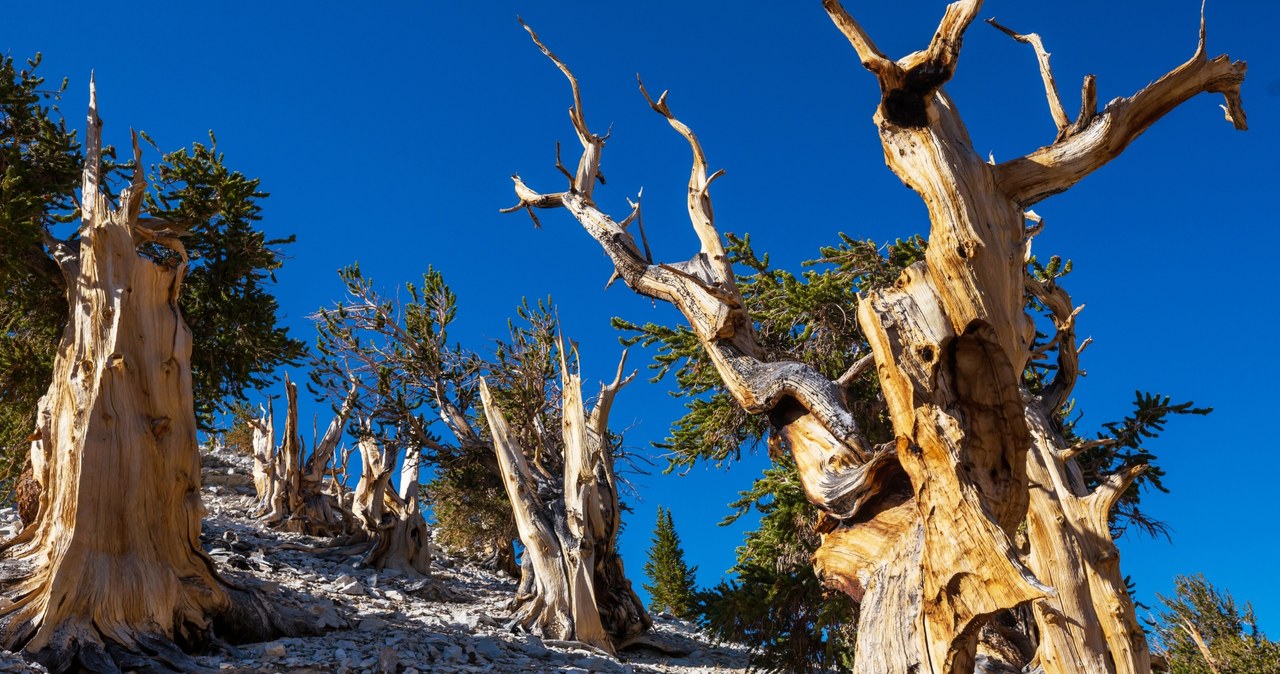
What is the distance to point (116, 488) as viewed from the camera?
682 cm

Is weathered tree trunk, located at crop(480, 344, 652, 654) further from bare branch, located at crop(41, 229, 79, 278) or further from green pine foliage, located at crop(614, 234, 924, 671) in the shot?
bare branch, located at crop(41, 229, 79, 278)

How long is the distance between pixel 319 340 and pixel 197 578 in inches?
246

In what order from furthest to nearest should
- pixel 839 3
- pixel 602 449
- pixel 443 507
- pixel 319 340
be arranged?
pixel 443 507 → pixel 319 340 → pixel 602 449 → pixel 839 3

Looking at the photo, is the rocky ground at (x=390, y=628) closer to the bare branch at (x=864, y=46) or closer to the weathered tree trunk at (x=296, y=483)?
the weathered tree trunk at (x=296, y=483)

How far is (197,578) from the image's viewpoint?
279 inches

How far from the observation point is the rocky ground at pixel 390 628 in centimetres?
647

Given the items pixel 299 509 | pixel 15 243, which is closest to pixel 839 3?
pixel 15 243

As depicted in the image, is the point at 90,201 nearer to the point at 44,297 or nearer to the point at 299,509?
the point at 44,297

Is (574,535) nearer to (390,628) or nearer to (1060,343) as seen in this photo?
(390,628)

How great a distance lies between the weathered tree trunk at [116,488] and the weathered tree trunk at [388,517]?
5127 mm

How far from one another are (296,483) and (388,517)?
2.29m

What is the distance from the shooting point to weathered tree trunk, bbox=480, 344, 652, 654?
9.94 meters

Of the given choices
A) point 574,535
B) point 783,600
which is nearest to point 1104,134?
point 783,600

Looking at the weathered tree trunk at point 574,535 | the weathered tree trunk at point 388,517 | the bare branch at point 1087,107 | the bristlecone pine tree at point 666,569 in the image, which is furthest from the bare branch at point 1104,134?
the bristlecone pine tree at point 666,569
